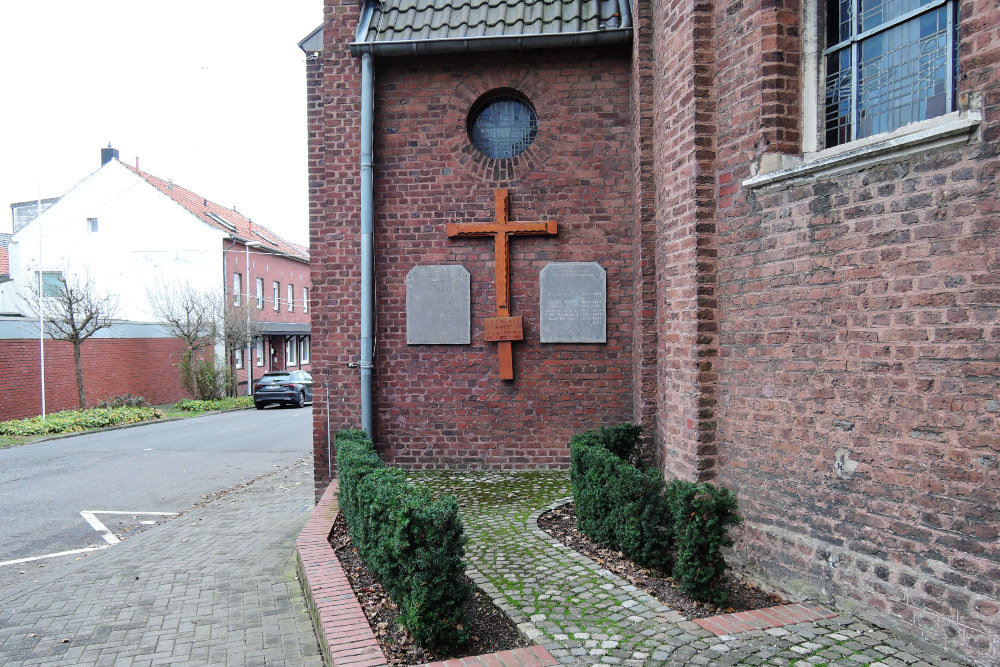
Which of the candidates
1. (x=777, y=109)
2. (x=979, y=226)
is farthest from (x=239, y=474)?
(x=979, y=226)

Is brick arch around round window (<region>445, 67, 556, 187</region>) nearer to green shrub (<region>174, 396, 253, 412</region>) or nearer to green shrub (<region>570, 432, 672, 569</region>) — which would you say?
green shrub (<region>570, 432, 672, 569</region>)

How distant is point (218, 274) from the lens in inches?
1187

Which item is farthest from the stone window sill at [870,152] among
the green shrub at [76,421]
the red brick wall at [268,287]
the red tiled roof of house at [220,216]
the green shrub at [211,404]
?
the red tiled roof of house at [220,216]

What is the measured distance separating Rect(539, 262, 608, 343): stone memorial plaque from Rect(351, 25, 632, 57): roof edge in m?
2.53

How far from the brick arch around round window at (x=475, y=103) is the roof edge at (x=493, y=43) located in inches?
14.0

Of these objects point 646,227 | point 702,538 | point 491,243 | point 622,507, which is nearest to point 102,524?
point 491,243

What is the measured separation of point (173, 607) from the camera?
5180 mm

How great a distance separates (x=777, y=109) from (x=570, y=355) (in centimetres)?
420

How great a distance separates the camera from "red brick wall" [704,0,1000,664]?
127 inches

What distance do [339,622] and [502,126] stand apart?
20.6 feet

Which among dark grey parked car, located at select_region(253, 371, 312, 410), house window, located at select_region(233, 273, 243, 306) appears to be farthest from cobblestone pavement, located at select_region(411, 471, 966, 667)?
house window, located at select_region(233, 273, 243, 306)

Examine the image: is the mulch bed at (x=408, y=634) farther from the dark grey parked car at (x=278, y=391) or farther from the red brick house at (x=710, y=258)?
the dark grey parked car at (x=278, y=391)

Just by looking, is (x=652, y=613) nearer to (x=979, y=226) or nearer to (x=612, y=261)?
(x=979, y=226)

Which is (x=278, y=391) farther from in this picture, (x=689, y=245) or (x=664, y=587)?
(x=664, y=587)
